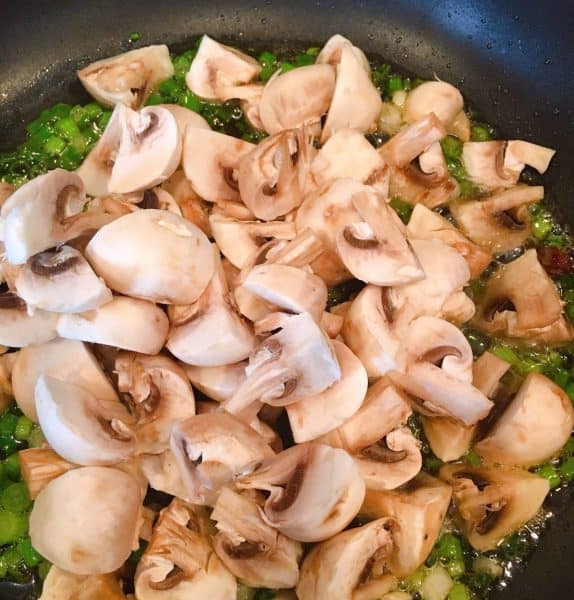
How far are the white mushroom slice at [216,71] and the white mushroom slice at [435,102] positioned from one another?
52cm

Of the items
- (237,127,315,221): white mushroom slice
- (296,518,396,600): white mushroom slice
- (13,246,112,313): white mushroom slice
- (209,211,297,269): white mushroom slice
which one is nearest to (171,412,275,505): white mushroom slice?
(296,518,396,600): white mushroom slice

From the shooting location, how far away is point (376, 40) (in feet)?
8.04

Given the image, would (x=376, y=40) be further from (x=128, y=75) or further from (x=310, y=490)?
(x=310, y=490)

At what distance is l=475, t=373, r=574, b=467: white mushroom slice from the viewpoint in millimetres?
1733

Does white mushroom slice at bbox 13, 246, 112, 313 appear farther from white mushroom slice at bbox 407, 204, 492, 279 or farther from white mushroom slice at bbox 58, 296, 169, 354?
white mushroom slice at bbox 407, 204, 492, 279

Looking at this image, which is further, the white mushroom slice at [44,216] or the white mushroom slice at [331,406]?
the white mushroom slice at [331,406]

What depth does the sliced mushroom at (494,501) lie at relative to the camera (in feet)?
5.68

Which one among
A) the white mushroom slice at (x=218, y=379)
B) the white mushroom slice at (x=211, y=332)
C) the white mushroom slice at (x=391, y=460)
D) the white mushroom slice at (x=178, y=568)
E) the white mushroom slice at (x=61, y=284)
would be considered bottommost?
the white mushroom slice at (x=391, y=460)

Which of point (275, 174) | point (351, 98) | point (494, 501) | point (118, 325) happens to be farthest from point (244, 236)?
point (494, 501)

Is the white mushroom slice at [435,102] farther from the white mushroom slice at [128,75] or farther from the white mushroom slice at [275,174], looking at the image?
the white mushroom slice at [128,75]

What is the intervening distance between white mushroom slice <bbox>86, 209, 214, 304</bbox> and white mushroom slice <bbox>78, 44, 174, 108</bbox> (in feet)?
2.43

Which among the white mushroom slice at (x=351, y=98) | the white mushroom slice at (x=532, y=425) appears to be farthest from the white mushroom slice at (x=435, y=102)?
the white mushroom slice at (x=532, y=425)

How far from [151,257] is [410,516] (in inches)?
33.2

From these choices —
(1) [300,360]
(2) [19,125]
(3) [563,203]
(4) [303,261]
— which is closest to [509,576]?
(1) [300,360]
